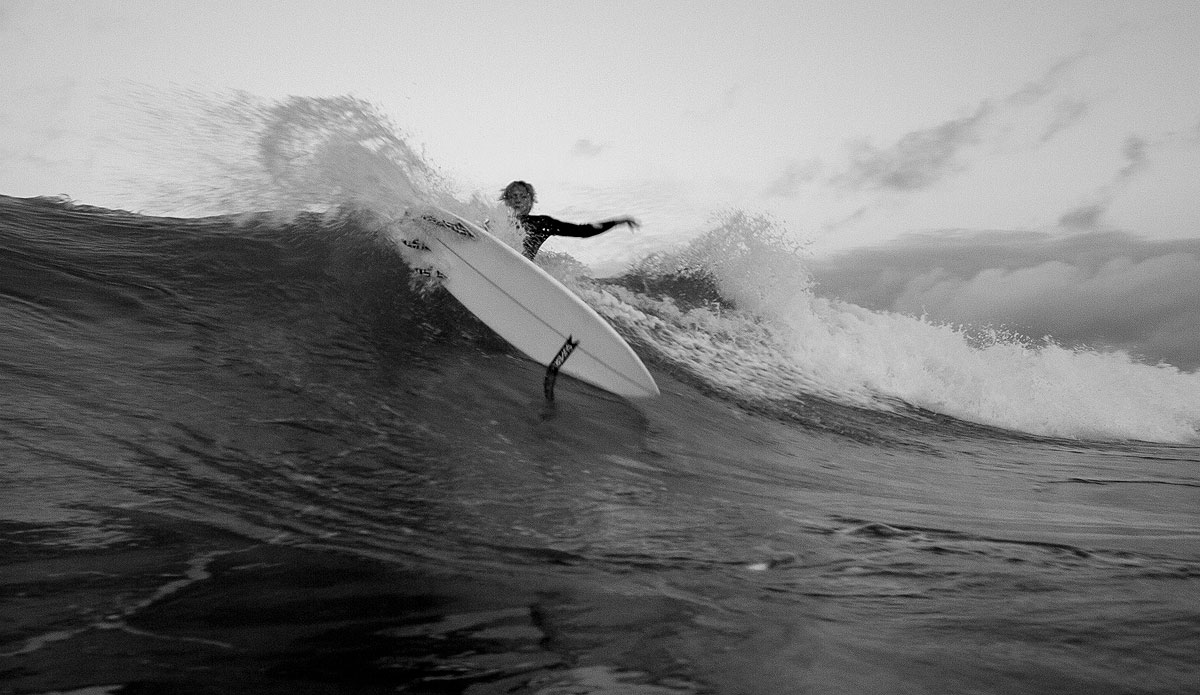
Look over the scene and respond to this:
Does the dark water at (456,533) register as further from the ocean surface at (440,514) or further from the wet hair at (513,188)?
the wet hair at (513,188)

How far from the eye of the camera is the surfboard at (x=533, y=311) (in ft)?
18.7

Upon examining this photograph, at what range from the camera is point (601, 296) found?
379 inches

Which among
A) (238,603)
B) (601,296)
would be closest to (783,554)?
(238,603)

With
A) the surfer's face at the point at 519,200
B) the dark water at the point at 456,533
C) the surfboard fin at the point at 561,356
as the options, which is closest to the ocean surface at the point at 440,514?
the dark water at the point at 456,533

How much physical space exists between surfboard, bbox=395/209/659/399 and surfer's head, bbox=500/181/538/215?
82 centimetres

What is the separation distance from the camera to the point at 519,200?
274 inches

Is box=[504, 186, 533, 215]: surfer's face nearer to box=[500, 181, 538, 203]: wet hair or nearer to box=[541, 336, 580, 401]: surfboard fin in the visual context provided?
box=[500, 181, 538, 203]: wet hair

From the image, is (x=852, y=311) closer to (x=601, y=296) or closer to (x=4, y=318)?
(x=601, y=296)

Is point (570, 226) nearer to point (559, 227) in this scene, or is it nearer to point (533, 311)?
point (559, 227)

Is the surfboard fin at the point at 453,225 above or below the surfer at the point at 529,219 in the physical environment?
below

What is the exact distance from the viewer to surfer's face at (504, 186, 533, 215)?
6938mm

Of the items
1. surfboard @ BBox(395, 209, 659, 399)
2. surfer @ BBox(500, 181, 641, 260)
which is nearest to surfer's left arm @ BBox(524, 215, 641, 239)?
surfer @ BBox(500, 181, 641, 260)

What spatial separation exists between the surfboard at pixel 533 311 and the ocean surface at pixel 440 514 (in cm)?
20

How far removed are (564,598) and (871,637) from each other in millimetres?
858
